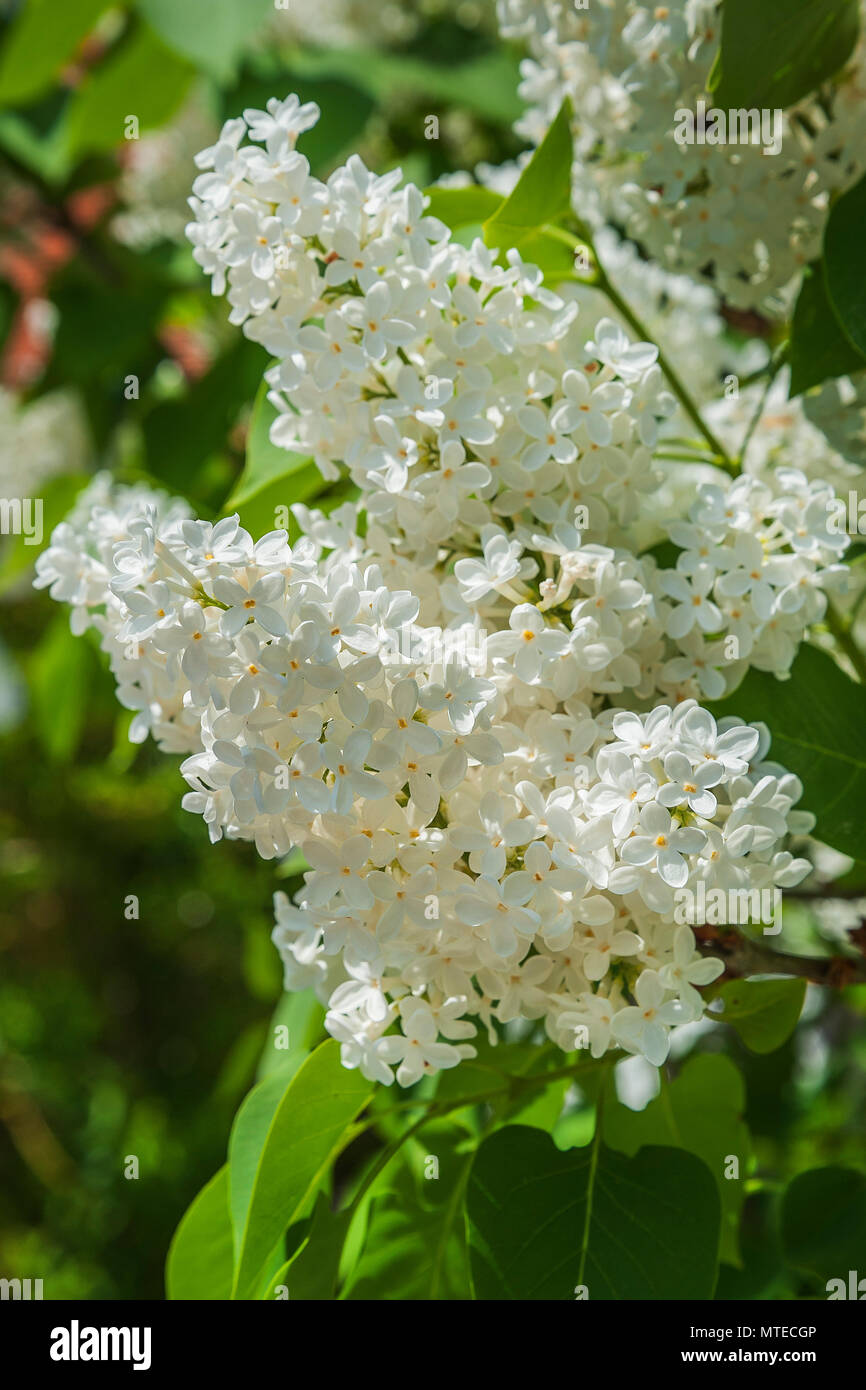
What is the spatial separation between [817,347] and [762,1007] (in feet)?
1.20

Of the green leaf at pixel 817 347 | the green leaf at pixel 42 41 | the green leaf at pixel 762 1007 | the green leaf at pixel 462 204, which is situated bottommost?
the green leaf at pixel 762 1007

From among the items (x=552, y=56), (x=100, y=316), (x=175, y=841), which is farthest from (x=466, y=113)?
(x=175, y=841)

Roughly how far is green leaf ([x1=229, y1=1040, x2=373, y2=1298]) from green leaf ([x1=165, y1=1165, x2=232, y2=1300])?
102 millimetres

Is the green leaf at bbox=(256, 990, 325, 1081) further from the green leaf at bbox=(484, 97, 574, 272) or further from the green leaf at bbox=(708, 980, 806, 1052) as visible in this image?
the green leaf at bbox=(484, 97, 574, 272)

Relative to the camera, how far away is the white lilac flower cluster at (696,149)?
2.26 ft

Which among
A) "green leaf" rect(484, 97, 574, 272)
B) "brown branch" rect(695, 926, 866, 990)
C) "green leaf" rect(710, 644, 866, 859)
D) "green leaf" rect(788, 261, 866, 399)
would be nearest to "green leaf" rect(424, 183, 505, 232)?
A: "green leaf" rect(484, 97, 574, 272)

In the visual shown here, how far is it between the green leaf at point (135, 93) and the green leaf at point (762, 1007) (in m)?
1.19

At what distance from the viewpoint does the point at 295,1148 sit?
0.61 meters

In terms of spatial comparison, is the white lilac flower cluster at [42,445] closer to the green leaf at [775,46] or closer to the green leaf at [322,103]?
the green leaf at [322,103]

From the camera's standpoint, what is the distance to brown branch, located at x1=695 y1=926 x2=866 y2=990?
0.58 metres

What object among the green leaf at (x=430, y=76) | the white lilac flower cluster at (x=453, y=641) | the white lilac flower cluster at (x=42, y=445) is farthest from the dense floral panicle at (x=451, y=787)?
the white lilac flower cluster at (x=42, y=445)

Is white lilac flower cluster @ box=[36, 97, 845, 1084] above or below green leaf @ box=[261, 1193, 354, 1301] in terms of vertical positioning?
above
